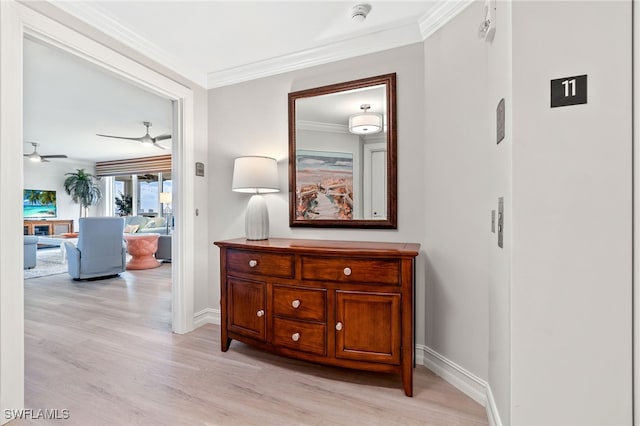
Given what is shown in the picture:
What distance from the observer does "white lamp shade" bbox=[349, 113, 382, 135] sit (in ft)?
7.29

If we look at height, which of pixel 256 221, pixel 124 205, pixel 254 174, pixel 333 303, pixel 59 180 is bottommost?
pixel 333 303

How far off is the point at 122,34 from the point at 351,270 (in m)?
2.28

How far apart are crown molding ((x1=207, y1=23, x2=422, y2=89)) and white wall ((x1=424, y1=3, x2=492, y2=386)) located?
0.19 meters

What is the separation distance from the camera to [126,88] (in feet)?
11.4

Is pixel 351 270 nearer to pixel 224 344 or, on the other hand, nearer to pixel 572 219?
pixel 572 219

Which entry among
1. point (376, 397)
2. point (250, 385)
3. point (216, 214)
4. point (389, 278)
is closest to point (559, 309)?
point (389, 278)

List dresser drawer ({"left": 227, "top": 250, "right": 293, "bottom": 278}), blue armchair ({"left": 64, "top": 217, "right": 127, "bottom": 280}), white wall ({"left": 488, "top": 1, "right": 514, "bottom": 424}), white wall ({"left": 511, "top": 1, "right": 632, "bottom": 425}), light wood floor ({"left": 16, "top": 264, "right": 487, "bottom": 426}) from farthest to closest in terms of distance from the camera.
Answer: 1. blue armchair ({"left": 64, "top": 217, "right": 127, "bottom": 280})
2. dresser drawer ({"left": 227, "top": 250, "right": 293, "bottom": 278})
3. light wood floor ({"left": 16, "top": 264, "right": 487, "bottom": 426})
4. white wall ({"left": 488, "top": 1, "right": 514, "bottom": 424})
5. white wall ({"left": 511, "top": 1, "right": 632, "bottom": 425})

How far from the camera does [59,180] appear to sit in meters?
8.73

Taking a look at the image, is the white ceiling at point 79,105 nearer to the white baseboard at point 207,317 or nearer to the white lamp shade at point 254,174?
the white lamp shade at point 254,174

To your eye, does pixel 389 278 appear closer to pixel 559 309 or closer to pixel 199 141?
pixel 559 309

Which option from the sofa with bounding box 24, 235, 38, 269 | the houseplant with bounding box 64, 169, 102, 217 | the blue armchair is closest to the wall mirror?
the blue armchair

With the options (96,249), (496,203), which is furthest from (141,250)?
(496,203)

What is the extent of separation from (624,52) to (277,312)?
2009 millimetres

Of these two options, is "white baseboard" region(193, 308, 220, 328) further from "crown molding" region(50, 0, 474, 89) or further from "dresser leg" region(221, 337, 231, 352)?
"crown molding" region(50, 0, 474, 89)
